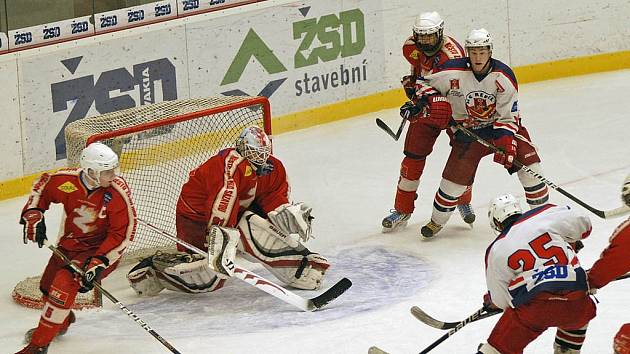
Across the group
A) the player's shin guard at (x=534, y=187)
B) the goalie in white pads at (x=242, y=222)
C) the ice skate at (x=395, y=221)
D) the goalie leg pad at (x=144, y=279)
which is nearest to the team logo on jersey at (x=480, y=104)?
the player's shin guard at (x=534, y=187)

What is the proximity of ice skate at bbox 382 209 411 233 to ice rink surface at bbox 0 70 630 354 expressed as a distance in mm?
52

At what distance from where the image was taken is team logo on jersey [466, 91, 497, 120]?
693 centimetres

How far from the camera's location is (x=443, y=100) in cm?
701

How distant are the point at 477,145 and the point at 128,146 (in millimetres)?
1662

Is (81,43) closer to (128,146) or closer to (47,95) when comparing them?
(47,95)

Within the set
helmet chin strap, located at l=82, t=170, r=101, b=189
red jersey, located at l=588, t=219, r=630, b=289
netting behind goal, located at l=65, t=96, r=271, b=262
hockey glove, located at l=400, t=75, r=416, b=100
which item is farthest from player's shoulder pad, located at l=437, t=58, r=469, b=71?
red jersey, located at l=588, t=219, r=630, b=289

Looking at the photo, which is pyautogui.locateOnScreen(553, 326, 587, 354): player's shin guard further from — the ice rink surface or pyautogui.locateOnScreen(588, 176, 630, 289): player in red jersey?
the ice rink surface

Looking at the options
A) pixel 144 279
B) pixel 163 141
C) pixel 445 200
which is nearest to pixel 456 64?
pixel 445 200

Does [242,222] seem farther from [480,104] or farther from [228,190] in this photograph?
[480,104]

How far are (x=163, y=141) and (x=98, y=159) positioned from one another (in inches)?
52.8

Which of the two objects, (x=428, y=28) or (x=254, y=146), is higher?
(x=428, y=28)

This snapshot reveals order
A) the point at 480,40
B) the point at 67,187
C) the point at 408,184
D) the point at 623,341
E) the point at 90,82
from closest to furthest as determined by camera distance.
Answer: the point at 623,341 → the point at 67,187 → the point at 480,40 → the point at 408,184 → the point at 90,82

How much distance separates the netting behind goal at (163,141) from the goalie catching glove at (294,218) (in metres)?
0.78

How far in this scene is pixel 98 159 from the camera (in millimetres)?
5852
